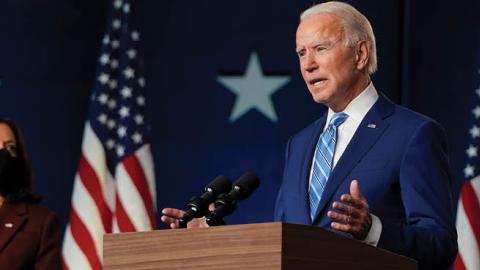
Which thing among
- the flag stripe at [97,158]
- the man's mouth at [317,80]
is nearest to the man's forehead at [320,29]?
the man's mouth at [317,80]

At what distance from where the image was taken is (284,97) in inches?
246

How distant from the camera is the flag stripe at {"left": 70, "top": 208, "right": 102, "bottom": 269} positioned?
5.65 m

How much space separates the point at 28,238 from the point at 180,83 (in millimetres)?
1932

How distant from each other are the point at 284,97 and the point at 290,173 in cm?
300

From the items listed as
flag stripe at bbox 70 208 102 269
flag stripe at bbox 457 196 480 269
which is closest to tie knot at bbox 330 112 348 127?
flag stripe at bbox 457 196 480 269

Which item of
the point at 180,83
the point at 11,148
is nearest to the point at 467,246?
the point at 180,83

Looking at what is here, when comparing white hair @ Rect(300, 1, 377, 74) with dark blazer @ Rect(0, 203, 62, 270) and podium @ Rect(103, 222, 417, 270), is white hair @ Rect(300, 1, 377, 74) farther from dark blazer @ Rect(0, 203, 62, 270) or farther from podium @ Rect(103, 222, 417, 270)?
dark blazer @ Rect(0, 203, 62, 270)

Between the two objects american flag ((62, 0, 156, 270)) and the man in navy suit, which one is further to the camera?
american flag ((62, 0, 156, 270))

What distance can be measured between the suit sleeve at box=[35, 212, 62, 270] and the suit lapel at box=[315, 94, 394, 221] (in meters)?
1.85

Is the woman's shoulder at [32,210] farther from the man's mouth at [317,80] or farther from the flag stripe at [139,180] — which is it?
the man's mouth at [317,80]

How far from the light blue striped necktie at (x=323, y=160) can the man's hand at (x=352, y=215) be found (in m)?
0.56

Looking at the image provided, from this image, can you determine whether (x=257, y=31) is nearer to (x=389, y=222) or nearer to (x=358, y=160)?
(x=358, y=160)

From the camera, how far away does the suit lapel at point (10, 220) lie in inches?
180

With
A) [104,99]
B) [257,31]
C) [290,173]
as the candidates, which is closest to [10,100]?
[104,99]
